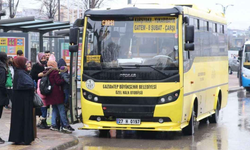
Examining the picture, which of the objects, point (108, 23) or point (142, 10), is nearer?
point (142, 10)

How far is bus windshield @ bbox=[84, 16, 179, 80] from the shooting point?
38.9 ft

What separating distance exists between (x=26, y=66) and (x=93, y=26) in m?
2.26

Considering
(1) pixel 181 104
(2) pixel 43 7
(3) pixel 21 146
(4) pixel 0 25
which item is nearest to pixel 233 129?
(1) pixel 181 104

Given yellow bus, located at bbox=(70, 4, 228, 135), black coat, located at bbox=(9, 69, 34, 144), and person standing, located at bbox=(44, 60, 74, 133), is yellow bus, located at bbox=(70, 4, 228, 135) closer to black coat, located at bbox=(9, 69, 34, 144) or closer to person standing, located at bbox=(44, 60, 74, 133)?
person standing, located at bbox=(44, 60, 74, 133)

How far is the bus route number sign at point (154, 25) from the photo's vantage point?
12.0 meters

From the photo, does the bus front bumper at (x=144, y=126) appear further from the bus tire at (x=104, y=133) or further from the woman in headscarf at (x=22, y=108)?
the woman in headscarf at (x=22, y=108)

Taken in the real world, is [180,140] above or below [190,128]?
below

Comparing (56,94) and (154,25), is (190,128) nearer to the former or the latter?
(154,25)

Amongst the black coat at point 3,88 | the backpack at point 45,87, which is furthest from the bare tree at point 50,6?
the black coat at point 3,88

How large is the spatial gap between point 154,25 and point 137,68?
97 centimetres

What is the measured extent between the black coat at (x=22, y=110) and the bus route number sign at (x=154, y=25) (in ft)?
9.08

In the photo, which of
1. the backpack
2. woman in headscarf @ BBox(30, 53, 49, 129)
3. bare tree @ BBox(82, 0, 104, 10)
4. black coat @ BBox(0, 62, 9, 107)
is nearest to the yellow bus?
the backpack

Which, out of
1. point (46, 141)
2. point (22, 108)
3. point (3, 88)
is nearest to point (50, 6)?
point (46, 141)

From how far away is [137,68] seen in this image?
466 inches
